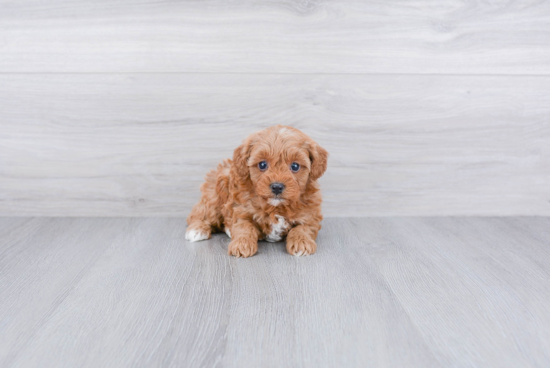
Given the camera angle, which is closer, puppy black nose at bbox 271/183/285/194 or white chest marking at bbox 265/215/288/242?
puppy black nose at bbox 271/183/285/194

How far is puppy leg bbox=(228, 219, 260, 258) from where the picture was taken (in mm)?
1568

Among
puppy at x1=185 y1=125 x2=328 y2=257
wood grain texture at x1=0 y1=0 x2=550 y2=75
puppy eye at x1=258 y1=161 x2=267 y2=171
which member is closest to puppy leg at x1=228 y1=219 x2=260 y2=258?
puppy at x1=185 y1=125 x2=328 y2=257

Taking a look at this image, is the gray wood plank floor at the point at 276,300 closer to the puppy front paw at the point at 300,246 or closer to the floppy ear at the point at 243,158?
the puppy front paw at the point at 300,246

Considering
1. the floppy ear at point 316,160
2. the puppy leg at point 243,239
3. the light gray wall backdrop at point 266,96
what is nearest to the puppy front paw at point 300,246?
the puppy leg at point 243,239

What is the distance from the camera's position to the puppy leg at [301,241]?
5.19 ft

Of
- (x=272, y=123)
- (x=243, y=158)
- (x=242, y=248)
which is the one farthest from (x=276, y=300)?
(x=272, y=123)

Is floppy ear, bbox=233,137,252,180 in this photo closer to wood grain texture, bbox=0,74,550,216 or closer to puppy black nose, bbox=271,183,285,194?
puppy black nose, bbox=271,183,285,194

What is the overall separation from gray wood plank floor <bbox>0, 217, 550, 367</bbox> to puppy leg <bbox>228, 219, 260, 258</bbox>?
3 cm

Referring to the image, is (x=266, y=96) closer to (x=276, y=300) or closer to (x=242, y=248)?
(x=242, y=248)

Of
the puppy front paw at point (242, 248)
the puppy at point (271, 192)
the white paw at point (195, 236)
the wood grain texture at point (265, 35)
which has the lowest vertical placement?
the white paw at point (195, 236)

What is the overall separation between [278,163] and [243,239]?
319 millimetres

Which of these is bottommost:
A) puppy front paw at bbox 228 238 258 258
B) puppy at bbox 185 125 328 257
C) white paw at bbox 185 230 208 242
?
white paw at bbox 185 230 208 242

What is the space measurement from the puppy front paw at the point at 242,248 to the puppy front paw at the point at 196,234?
0.72 feet

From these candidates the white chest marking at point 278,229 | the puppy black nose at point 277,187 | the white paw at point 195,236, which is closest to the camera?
the puppy black nose at point 277,187
